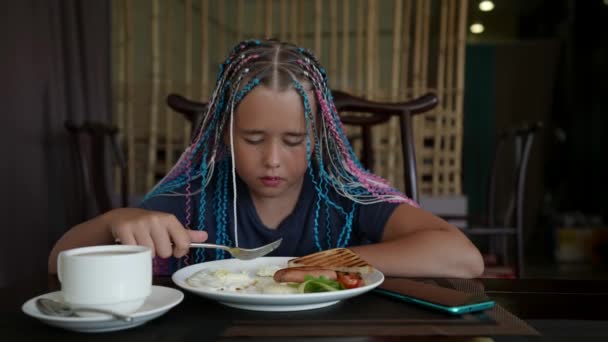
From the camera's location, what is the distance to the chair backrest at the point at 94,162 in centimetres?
245

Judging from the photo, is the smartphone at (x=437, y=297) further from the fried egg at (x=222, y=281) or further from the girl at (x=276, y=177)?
the girl at (x=276, y=177)

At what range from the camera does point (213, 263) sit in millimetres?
933

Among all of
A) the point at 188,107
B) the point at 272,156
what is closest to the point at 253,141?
the point at 272,156

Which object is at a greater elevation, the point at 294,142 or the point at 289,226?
the point at 294,142

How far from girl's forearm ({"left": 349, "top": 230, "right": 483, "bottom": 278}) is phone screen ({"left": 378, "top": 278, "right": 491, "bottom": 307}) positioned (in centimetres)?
16

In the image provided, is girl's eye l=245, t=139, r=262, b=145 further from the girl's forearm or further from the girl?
the girl's forearm

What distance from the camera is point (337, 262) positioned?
2.73ft

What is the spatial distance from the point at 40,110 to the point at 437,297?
226 cm

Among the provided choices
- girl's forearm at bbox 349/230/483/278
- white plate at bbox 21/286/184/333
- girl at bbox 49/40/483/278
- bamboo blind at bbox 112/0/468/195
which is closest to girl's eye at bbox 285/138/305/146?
girl at bbox 49/40/483/278

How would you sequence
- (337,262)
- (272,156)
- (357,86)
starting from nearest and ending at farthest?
(337,262) < (272,156) < (357,86)

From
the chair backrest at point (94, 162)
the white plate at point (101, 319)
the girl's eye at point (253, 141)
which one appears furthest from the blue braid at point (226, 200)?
the chair backrest at point (94, 162)

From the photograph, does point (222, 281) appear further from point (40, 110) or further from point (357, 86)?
point (357, 86)

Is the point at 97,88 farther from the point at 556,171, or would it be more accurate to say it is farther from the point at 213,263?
the point at 556,171

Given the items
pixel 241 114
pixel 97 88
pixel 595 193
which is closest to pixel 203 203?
pixel 241 114
